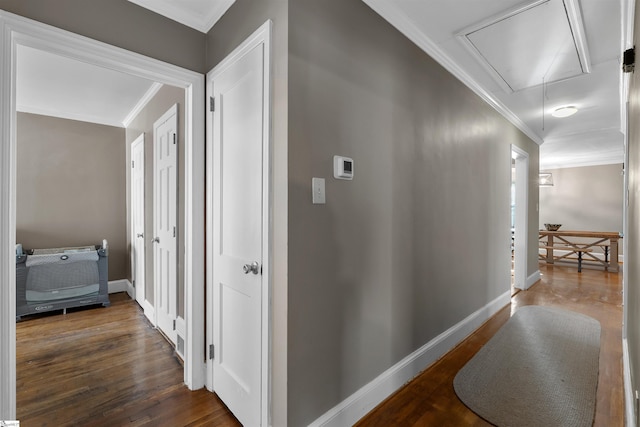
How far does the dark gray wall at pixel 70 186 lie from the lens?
3811 mm

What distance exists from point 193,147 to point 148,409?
5.45 ft

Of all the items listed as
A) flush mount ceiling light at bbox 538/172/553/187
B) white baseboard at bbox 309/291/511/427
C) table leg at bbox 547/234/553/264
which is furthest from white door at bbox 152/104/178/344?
flush mount ceiling light at bbox 538/172/553/187

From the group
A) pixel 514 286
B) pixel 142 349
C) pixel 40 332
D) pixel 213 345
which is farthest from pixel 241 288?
pixel 514 286

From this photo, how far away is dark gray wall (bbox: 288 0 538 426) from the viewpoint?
146 centimetres

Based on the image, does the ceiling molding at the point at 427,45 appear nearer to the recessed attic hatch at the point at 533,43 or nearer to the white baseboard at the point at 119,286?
the recessed attic hatch at the point at 533,43

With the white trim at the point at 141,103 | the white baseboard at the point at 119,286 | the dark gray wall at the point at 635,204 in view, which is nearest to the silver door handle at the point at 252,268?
the dark gray wall at the point at 635,204

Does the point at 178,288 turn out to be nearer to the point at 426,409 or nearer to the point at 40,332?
the point at 40,332

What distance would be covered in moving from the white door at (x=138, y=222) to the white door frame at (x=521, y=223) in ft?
17.3

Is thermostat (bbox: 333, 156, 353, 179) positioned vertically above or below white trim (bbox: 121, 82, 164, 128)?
below

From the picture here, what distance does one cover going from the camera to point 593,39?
2.21m

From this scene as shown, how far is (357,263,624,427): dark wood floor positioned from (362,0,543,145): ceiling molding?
2.42m

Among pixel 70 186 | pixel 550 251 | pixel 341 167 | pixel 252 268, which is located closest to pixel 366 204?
pixel 341 167

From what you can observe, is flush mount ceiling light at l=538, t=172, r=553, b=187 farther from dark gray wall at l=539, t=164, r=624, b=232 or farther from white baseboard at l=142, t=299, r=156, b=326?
white baseboard at l=142, t=299, r=156, b=326

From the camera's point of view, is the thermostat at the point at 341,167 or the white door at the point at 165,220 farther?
the white door at the point at 165,220
